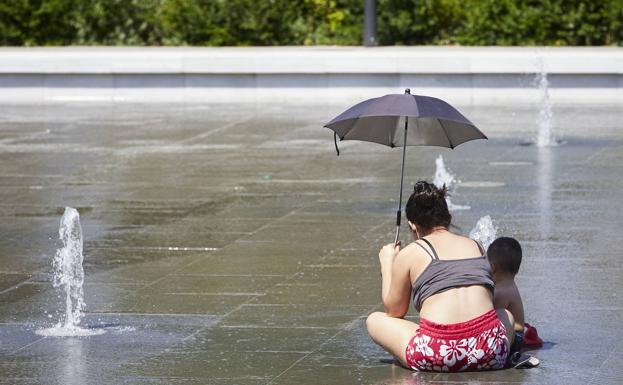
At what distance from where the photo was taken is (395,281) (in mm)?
6664

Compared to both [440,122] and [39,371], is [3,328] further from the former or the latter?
[440,122]

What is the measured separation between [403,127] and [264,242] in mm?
2952

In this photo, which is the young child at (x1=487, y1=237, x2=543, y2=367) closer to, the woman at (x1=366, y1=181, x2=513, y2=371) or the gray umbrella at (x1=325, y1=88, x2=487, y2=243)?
the woman at (x1=366, y1=181, x2=513, y2=371)

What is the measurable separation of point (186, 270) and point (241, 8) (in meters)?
15.7

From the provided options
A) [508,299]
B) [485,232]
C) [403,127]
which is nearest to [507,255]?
[508,299]

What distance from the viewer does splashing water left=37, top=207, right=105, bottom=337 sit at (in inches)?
308

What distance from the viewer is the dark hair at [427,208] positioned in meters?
6.62

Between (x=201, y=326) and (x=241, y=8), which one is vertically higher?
(x=241, y=8)

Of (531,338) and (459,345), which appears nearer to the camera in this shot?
(459,345)

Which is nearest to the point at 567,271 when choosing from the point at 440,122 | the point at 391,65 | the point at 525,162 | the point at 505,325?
Answer: the point at 440,122

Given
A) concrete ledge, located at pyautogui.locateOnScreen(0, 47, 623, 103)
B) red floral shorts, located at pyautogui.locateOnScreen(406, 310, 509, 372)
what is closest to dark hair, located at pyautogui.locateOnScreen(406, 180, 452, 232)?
red floral shorts, located at pyautogui.locateOnScreen(406, 310, 509, 372)

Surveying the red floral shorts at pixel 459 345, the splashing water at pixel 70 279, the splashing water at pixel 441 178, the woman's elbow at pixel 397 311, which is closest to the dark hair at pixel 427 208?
the woman's elbow at pixel 397 311

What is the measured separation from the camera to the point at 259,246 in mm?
10227

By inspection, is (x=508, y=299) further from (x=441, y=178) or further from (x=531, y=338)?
(x=441, y=178)
